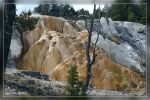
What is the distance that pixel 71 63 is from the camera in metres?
6.39

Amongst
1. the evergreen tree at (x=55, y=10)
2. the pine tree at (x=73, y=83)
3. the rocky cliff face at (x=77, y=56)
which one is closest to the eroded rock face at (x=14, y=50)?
the rocky cliff face at (x=77, y=56)

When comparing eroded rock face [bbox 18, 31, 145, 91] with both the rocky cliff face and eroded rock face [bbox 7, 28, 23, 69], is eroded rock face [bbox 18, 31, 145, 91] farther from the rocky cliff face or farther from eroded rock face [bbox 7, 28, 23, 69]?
eroded rock face [bbox 7, 28, 23, 69]

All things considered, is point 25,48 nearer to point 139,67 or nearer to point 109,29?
point 109,29

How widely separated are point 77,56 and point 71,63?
14cm

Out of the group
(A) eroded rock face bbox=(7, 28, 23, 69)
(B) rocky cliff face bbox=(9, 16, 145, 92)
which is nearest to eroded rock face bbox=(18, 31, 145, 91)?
(B) rocky cliff face bbox=(9, 16, 145, 92)

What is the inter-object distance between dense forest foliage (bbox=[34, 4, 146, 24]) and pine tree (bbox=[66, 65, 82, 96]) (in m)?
0.84

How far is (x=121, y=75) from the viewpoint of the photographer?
20.9 ft

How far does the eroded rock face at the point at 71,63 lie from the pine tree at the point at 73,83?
0.20 feet

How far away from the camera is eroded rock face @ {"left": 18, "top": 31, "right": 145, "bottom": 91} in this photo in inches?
251

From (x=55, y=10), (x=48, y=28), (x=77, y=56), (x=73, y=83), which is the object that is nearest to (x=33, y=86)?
(x=73, y=83)

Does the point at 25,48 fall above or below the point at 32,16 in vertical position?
below

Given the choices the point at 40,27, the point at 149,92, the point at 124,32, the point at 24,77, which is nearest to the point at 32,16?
the point at 40,27

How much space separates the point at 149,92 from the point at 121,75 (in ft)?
1.62

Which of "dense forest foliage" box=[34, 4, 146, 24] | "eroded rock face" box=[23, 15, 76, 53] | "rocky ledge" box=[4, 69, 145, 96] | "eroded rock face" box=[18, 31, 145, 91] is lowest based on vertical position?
"rocky ledge" box=[4, 69, 145, 96]
